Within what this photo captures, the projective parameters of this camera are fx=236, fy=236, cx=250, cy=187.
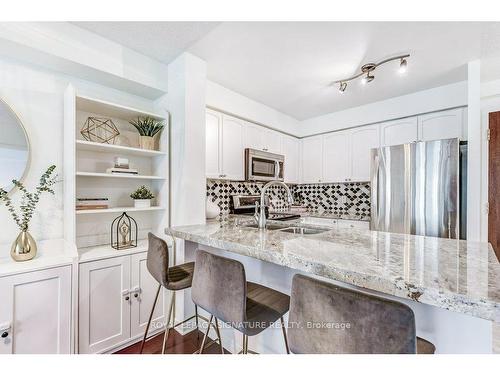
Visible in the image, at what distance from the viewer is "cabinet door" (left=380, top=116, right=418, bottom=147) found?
9.21ft

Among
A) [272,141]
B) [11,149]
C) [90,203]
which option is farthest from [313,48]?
[11,149]

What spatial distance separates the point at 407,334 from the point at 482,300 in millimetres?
210

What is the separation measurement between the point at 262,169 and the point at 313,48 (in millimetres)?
1507

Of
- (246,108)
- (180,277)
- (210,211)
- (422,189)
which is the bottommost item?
(180,277)

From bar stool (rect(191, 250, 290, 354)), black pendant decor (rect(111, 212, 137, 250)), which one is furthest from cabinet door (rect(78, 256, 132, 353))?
bar stool (rect(191, 250, 290, 354))

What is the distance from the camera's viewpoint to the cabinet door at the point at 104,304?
158cm

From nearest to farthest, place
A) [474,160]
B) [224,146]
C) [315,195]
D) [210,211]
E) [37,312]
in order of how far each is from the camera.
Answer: [37,312]
[474,160]
[210,211]
[224,146]
[315,195]

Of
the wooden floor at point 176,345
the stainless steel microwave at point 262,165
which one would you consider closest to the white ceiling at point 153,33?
the stainless steel microwave at point 262,165

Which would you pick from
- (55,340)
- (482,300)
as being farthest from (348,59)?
(55,340)

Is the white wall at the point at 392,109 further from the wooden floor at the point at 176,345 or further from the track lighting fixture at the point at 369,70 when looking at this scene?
the wooden floor at the point at 176,345

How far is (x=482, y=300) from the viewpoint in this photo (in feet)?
1.98

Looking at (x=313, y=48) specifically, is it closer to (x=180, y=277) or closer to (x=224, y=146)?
(x=224, y=146)

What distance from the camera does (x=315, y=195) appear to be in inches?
155

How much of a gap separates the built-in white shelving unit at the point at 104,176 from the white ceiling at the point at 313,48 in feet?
1.88
